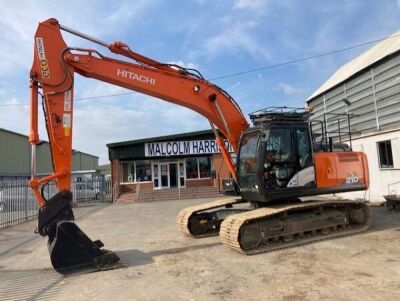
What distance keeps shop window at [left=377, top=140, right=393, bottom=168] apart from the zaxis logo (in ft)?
20.8

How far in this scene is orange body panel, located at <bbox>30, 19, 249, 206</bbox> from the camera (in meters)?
8.52

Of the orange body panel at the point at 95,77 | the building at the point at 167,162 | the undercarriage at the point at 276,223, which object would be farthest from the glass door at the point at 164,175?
the orange body panel at the point at 95,77

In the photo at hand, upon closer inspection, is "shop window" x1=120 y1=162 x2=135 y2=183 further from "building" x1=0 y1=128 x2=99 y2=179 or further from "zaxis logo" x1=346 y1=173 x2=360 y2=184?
"zaxis logo" x1=346 y1=173 x2=360 y2=184

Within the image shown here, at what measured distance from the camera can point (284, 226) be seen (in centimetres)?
964

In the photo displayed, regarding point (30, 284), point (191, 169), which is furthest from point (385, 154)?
point (191, 169)

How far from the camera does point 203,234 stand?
37.2 feet

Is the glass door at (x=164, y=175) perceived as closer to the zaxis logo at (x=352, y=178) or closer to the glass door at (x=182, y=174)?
the glass door at (x=182, y=174)

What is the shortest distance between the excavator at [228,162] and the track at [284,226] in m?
0.02

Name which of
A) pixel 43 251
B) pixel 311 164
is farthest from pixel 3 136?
pixel 311 164

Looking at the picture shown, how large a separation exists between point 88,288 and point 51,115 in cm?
360

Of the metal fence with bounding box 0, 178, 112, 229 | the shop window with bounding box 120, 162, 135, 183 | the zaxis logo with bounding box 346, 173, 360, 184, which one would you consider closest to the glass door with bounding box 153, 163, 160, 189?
the shop window with bounding box 120, 162, 135, 183

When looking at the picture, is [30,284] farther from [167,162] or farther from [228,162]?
[167,162]

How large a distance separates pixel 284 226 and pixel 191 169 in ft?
72.9

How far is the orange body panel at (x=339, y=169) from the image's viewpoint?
10.4 m
